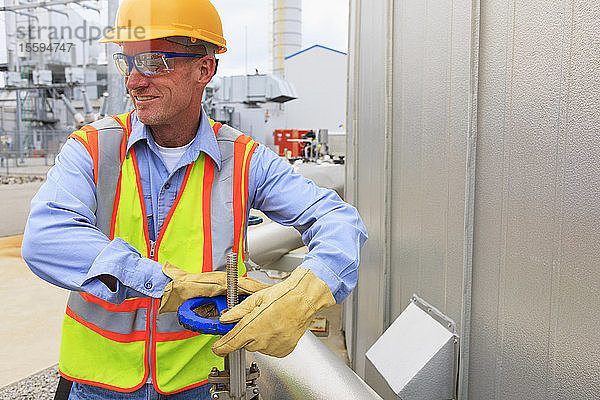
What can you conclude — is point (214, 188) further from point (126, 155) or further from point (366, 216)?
point (366, 216)

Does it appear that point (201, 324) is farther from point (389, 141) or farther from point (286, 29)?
point (286, 29)

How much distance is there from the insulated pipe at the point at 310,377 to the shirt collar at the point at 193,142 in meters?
0.73

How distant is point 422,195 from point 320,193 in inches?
21.6

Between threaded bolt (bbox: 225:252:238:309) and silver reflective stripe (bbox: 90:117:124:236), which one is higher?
silver reflective stripe (bbox: 90:117:124:236)

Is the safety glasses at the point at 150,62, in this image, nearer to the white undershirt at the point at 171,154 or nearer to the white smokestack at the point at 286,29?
the white undershirt at the point at 171,154

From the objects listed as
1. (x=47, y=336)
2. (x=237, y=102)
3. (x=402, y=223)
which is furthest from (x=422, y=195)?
(x=237, y=102)

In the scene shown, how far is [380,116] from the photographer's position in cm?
261

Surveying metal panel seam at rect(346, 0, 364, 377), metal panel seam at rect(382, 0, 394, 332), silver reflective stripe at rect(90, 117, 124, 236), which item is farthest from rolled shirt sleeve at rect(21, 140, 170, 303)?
metal panel seam at rect(346, 0, 364, 377)

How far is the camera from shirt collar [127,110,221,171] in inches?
59.9

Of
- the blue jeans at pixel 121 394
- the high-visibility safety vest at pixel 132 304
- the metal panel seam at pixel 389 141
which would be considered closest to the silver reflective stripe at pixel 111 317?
the high-visibility safety vest at pixel 132 304

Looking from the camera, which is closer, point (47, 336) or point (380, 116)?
point (380, 116)

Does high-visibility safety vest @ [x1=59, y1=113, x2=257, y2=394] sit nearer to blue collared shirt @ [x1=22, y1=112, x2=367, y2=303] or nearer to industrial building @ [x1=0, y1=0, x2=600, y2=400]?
blue collared shirt @ [x1=22, y1=112, x2=367, y2=303]

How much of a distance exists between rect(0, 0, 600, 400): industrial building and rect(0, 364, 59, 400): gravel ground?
195cm

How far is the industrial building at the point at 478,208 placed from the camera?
1.06 m
